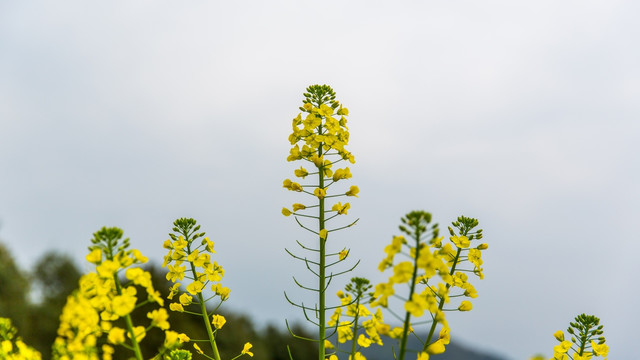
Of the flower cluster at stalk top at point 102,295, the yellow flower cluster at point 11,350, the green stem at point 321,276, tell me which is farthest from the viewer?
the green stem at point 321,276

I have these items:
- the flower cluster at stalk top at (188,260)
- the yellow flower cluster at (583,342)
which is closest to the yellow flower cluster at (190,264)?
the flower cluster at stalk top at (188,260)

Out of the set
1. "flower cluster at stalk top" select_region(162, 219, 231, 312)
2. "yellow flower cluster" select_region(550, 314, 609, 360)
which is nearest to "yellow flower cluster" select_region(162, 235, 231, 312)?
"flower cluster at stalk top" select_region(162, 219, 231, 312)

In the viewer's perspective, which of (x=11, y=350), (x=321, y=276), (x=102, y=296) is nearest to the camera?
(x=102, y=296)

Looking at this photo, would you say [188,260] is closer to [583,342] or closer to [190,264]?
[190,264]

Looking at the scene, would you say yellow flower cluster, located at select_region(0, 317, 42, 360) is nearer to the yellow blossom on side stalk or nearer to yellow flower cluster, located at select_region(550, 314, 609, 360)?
the yellow blossom on side stalk

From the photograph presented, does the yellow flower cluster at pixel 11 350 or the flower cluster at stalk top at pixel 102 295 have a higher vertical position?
the flower cluster at stalk top at pixel 102 295

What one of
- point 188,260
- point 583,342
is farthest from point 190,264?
point 583,342

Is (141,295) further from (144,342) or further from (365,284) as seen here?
(365,284)

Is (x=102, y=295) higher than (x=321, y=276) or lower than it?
lower

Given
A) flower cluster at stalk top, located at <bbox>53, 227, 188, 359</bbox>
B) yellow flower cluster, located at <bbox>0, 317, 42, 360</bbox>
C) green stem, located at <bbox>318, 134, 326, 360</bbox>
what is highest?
green stem, located at <bbox>318, 134, 326, 360</bbox>

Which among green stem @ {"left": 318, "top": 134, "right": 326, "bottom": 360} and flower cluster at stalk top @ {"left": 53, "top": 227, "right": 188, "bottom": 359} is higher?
green stem @ {"left": 318, "top": 134, "right": 326, "bottom": 360}

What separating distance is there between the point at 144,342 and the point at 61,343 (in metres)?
16.0

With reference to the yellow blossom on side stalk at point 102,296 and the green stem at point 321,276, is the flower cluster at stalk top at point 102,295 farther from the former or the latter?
the green stem at point 321,276

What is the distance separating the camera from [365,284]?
11.4ft
